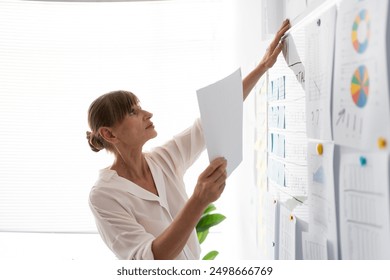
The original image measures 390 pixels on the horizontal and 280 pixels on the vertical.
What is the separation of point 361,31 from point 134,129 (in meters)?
0.76

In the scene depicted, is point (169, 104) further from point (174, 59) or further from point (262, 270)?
point (262, 270)

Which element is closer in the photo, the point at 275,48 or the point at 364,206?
the point at 364,206

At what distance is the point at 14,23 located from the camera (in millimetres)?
2756

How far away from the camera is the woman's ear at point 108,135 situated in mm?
1283

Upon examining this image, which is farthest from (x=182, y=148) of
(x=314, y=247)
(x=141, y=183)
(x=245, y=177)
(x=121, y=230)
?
(x=245, y=177)

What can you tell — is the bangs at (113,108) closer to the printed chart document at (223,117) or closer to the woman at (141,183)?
the woman at (141,183)

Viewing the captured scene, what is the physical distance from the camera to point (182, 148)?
140cm

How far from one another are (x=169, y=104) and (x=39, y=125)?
866 mm

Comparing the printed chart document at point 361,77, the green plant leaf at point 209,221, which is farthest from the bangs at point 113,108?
the green plant leaf at point 209,221

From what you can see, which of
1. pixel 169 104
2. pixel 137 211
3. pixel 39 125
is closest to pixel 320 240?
pixel 137 211

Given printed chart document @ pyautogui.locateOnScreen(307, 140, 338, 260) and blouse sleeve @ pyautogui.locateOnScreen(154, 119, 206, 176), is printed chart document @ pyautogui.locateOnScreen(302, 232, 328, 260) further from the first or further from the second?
blouse sleeve @ pyautogui.locateOnScreen(154, 119, 206, 176)

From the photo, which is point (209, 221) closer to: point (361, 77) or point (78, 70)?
point (78, 70)

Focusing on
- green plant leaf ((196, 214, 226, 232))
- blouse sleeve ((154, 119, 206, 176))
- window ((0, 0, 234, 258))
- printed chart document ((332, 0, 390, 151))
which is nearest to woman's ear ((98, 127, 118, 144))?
blouse sleeve ((154, 119, 206, 176))

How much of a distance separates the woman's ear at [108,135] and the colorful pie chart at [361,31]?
0.80 metres
